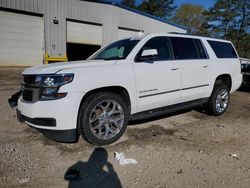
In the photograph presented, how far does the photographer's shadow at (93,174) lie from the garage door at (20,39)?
40.8 ft

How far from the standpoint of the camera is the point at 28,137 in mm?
4082

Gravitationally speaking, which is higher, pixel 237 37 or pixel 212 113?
pixel 237 37

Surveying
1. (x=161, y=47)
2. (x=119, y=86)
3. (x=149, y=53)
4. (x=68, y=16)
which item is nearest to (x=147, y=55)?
→ (x=149, y=53)

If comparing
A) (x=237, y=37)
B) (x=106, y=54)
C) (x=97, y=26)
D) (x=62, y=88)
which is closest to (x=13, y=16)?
(x=97, y=26)

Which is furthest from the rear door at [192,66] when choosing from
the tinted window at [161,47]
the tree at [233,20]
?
the tree at [233,20]

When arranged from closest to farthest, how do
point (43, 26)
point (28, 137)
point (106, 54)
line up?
point (28, 137)
point (106, 54)
point (43, 26)

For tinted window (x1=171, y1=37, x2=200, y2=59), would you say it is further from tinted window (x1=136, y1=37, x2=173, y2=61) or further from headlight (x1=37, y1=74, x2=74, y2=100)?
headlight (x1=37, y1=74, x2=74, y2=100)

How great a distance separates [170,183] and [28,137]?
2646mm

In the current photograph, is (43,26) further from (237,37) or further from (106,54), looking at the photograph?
(237,37)

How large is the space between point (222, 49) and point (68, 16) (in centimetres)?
1200

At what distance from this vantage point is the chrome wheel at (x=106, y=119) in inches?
146

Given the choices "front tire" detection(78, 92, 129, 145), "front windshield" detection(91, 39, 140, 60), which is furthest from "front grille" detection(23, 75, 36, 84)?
"front windshield" detection(91, 39, 140, 60)

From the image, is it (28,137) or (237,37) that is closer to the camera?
(28,137)

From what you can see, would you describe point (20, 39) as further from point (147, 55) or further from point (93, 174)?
point (93, 174)
